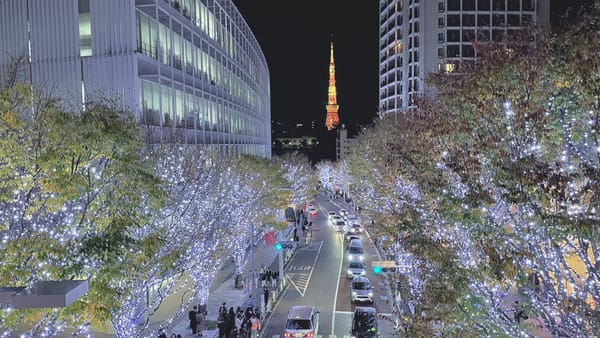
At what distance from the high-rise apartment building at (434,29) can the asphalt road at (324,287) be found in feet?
96.7

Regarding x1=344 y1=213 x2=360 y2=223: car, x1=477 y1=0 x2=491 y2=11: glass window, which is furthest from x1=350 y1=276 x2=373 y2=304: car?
x1=477 y1=0 x2=491 y2=11: glass window

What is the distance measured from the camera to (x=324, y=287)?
23.2 m

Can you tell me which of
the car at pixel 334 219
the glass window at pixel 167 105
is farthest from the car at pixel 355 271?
the car at pixel 334 219

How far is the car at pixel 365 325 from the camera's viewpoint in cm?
1563

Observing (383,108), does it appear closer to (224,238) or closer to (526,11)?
(526,11)

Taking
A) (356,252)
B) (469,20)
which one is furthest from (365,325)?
(469,20)

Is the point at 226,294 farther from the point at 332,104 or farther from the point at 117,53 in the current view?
the point at 332,104

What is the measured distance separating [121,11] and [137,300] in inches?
577

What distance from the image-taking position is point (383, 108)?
256 feet

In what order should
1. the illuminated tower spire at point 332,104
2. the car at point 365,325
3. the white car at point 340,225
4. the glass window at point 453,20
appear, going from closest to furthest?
1. the car at point 365,325
2. the white car at point 340,225
3. the glass window at point 453,20
4. the illuminated tower spire at point 332,104

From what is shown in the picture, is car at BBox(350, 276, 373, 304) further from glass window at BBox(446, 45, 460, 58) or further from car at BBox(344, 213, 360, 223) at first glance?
glass window at BBox(446, 45, 460, 58)

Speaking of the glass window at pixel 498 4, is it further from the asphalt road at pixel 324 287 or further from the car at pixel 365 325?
the car at pixel 365 325

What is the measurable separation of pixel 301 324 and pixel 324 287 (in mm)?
7340

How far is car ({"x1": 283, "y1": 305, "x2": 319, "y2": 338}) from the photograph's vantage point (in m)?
15.7
